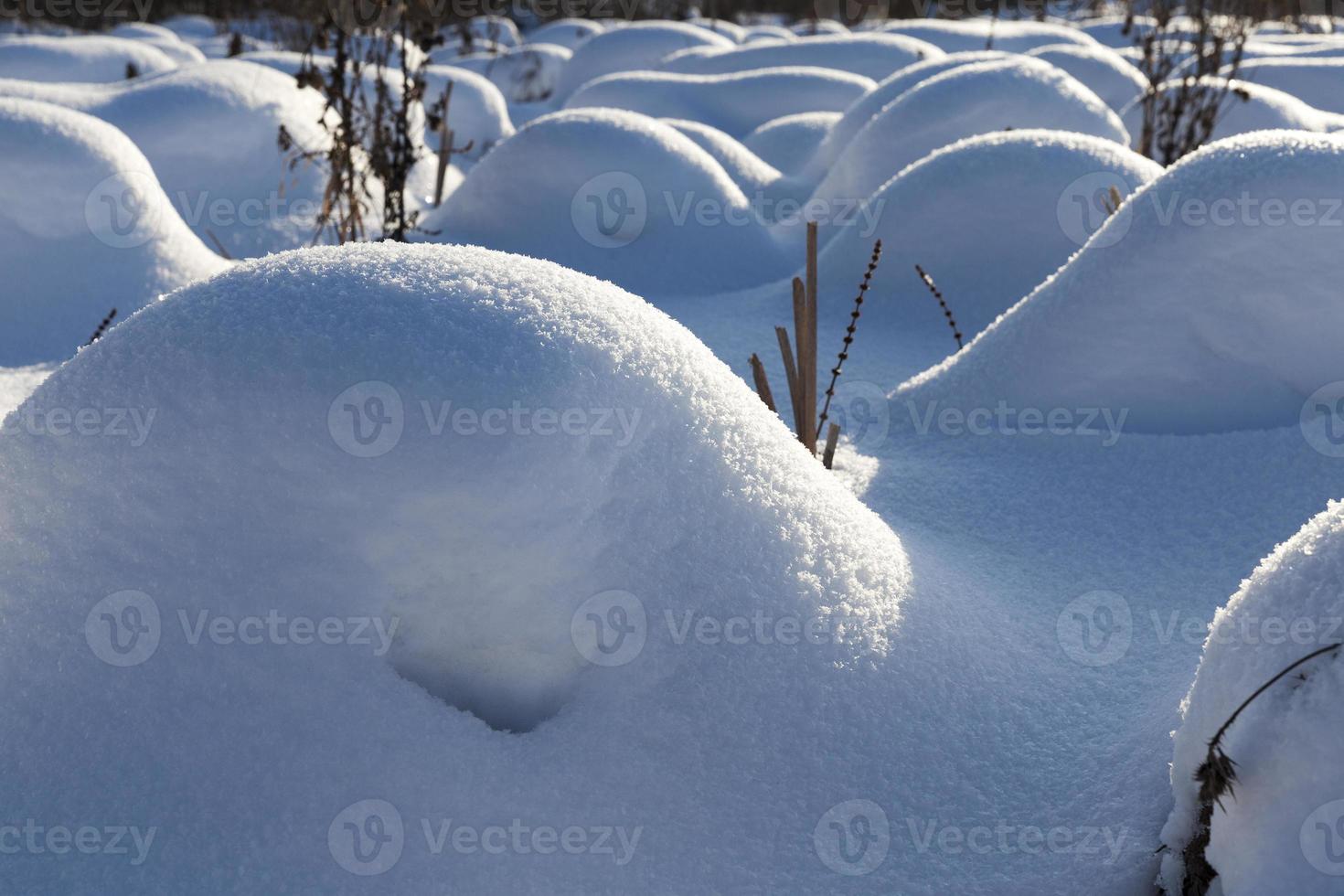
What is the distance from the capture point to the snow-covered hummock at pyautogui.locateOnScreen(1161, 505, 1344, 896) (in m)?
1.17

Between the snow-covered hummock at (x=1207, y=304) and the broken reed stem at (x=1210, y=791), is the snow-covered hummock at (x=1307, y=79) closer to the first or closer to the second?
the snow-covered hummock at (x=1207, y=304)

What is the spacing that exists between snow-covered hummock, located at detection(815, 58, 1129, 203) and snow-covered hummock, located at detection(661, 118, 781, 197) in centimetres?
80

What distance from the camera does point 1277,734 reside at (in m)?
1.23

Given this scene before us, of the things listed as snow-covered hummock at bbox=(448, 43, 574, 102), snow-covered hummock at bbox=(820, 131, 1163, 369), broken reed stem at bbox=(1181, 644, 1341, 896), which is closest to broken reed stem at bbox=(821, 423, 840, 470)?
snow-covered hummock at bbox=(820, 131, 1163, 369)

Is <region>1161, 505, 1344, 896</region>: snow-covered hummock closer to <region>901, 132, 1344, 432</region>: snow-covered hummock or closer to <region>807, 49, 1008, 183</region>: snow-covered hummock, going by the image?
<region>901, 132, 1344, 432</region>: snow-covered hummock

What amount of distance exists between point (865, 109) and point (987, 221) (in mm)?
2387

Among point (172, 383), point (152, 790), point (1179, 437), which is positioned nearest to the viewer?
point (152, 790)

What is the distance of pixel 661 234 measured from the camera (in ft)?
15.0

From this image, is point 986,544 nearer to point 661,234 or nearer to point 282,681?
point 282,681

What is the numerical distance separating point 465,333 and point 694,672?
541mm

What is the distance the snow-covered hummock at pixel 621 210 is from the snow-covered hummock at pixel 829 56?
4.46 m

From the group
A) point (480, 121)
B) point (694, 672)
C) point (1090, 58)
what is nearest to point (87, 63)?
point (480, 121)

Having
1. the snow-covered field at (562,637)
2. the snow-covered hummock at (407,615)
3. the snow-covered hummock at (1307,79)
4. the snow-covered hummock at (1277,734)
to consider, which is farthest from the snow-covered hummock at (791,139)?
the snow-covered hummock at (1277,734)

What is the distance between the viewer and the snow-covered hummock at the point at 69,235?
3.58 meters
